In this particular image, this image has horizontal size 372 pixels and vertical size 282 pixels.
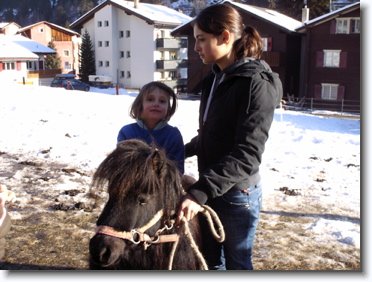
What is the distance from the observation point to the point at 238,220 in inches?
46.9

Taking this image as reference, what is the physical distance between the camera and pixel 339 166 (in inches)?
139

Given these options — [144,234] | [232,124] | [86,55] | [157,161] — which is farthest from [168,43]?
[144,234]

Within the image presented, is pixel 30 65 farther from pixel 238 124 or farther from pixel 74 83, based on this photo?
pixel 238 124

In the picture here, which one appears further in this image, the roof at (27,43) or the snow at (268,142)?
the snow at (268,142)

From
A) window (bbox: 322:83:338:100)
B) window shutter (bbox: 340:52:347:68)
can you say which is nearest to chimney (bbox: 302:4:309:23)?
window shutter (bbox: 340:52:347:68)

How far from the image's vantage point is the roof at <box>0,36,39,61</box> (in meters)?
1.88

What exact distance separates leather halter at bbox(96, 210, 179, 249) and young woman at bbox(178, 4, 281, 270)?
0.22ft

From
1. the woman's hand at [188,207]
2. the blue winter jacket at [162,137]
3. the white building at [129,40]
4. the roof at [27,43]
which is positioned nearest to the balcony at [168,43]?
the white building at [129,40]

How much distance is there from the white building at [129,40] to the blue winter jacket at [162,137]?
0.62 meters

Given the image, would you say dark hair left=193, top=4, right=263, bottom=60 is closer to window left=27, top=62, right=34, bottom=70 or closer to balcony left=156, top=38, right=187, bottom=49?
balcony left=156, top=38, right=187, bottom=49

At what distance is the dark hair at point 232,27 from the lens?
1.08 meters

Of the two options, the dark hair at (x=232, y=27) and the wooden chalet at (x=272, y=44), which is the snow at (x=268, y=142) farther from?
the dark hair at (x=232, y=27)

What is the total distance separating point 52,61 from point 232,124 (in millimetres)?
1469

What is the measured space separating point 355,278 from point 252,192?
0.37 m
